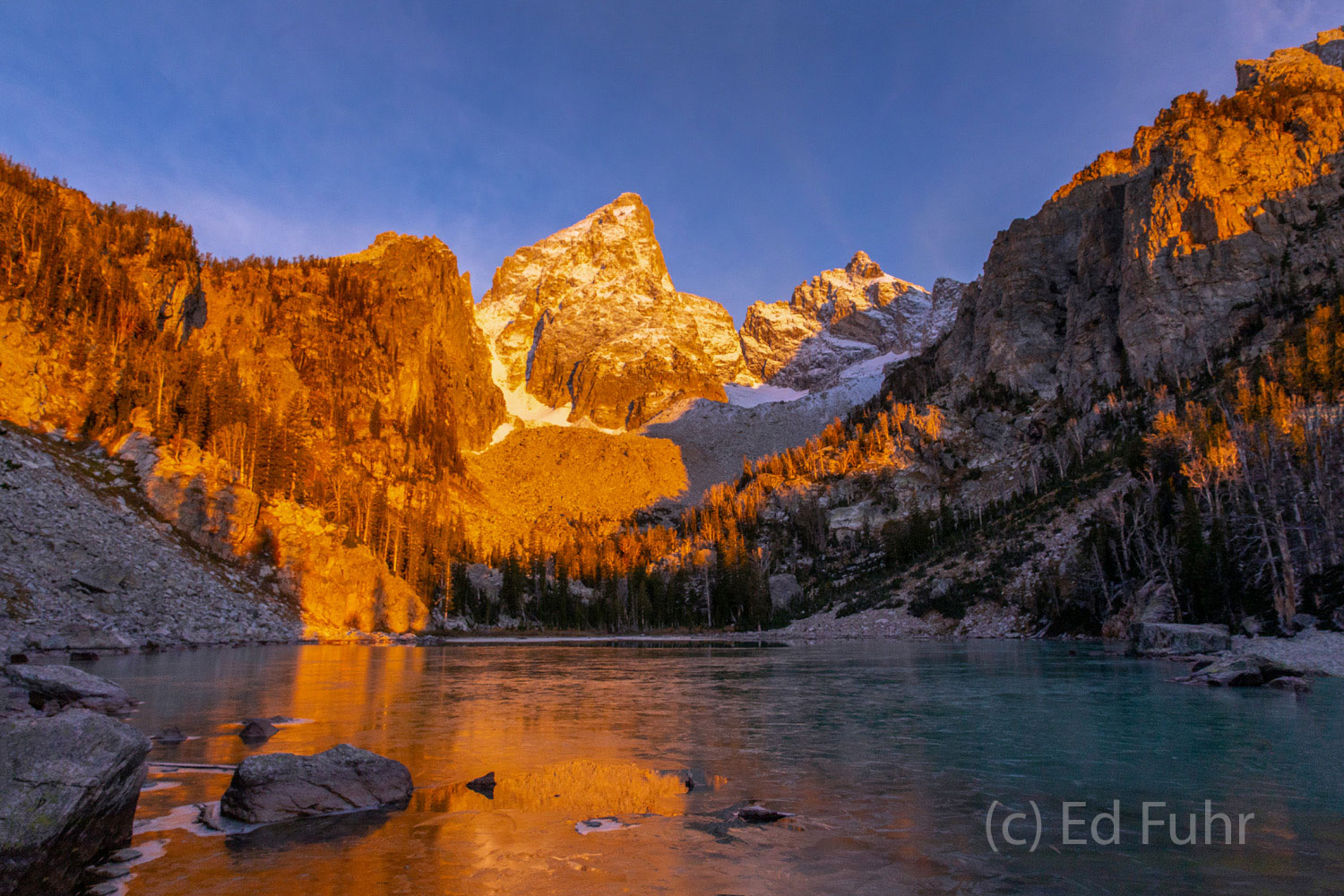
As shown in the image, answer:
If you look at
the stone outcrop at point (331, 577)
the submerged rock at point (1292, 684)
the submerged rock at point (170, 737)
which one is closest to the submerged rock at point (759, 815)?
Result: the submerged rock at point (170, 737)

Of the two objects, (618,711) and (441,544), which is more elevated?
(441,544)

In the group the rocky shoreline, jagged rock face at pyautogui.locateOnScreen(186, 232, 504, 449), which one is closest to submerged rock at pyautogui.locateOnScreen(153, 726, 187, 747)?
the rocky shoreline

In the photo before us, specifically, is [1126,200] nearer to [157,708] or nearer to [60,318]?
[157,708]

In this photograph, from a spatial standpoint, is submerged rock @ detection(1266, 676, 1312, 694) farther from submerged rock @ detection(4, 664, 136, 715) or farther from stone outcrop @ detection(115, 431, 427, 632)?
stone outcrop @ detection(115, 431, 427, 632)

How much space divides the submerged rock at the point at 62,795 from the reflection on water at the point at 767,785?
0.70m

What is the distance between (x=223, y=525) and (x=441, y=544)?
161 feet

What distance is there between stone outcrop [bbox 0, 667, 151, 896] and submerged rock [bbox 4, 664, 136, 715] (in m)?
12.6

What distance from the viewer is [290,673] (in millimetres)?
34531

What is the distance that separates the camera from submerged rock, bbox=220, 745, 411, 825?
9.84 metres

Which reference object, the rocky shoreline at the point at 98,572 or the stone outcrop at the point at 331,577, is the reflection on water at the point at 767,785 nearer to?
the rocky shoreline at the point at 98,572

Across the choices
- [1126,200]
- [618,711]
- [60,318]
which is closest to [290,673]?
[618,711]

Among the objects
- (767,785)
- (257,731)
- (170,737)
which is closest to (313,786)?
(767,785)

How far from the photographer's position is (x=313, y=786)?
1052 centimetres

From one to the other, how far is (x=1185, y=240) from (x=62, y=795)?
140 metres
